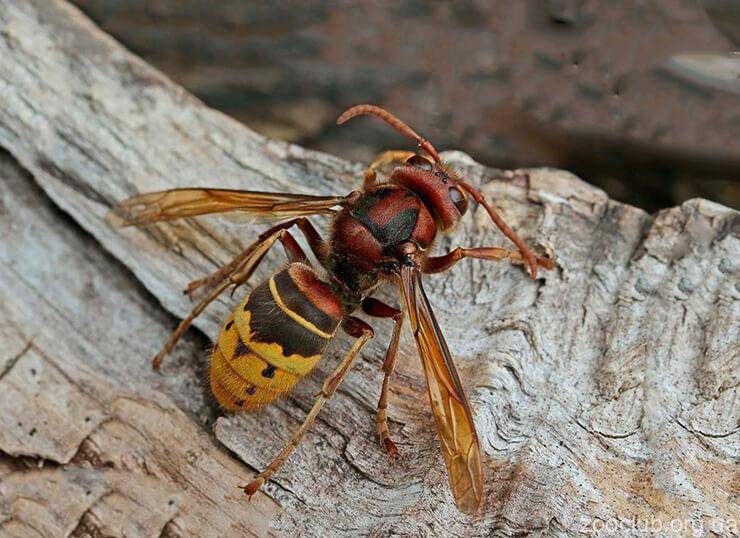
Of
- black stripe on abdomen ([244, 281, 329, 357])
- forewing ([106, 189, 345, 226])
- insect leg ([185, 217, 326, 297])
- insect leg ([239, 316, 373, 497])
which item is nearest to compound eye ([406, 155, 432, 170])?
forewing ([106, 189, 345, 226])

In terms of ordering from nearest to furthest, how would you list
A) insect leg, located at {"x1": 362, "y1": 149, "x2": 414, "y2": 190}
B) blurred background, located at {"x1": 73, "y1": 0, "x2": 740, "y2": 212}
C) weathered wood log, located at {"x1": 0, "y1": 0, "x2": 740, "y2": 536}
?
weathered wood log, located at {"x1": 0, "y1": 0, "x2": 740, "y2": 536} < insect leg, located at {"x1": 362, "y1": 149, "x2": 414, "y2": 190} < blurred background, located at {"x1": 73, "y1": 0, "x2": 740, "y2": 212}

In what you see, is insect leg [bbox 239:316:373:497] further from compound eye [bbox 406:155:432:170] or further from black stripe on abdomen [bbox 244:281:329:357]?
compound eye [bbox 406:155:432:170]

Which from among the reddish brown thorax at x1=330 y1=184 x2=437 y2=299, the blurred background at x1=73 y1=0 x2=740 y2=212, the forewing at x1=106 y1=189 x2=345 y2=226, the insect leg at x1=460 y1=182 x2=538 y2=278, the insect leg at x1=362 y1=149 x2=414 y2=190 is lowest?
the forewing at x1=106 y1=189 x2=345 y2=226

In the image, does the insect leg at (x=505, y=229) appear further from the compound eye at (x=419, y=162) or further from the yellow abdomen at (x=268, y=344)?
the yellow abdomen at (x=268, y=344)

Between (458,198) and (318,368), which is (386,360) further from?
(458,198)

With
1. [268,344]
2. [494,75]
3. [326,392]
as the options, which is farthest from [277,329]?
[494,75]

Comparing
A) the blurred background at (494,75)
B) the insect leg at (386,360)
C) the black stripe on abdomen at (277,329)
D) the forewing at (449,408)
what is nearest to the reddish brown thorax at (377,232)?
the insect leg at (386,360)
